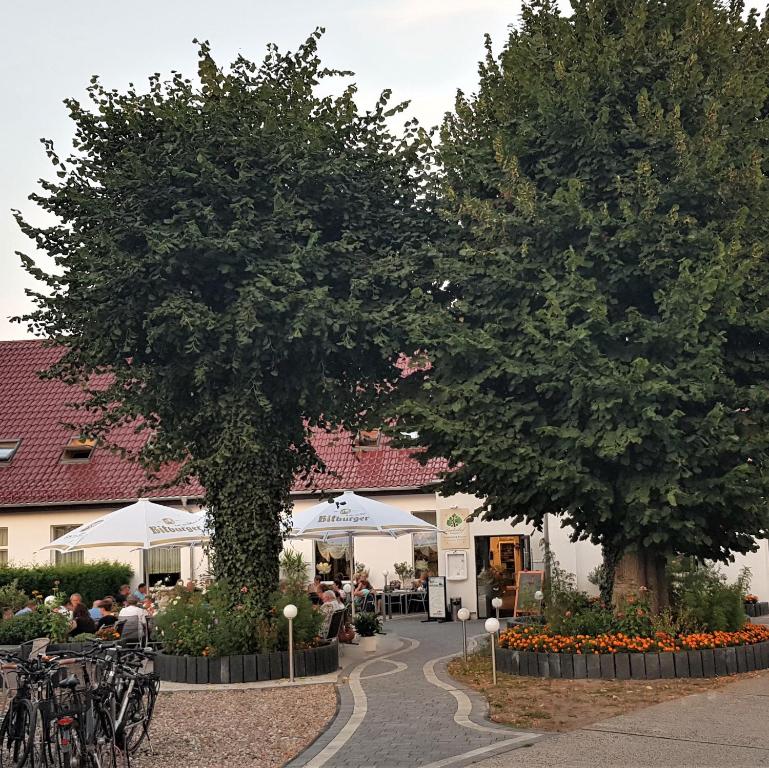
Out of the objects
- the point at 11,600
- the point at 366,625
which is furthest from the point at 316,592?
the point at 11,600

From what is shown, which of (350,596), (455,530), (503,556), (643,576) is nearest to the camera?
(643,576)

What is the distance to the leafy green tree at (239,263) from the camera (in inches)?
627

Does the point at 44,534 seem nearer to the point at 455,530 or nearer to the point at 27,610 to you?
the point at 455,530

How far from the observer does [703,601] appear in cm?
1584

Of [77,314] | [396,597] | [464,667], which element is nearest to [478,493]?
[464,667]

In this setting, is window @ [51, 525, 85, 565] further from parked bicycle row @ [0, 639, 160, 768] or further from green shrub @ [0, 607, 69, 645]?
parked bicycle row @ [0, 639, 160, 768]

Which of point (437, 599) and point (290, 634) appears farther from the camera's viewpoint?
point (437, 599)

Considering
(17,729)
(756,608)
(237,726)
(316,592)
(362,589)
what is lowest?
(237,726)

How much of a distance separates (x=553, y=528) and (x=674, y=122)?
15.7 meters

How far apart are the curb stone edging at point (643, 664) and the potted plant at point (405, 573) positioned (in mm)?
16813

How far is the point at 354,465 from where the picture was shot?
1293 inches

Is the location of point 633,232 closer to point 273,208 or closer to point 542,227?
point 542,227

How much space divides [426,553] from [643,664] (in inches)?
708

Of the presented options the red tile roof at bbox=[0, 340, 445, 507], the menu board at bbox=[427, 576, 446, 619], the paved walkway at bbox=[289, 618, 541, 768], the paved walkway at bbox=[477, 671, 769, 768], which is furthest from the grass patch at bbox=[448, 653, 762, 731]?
the red tile roof at bbox=[0, 340, 445, 507]
